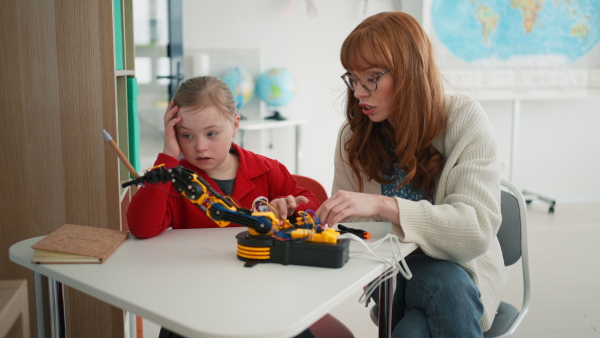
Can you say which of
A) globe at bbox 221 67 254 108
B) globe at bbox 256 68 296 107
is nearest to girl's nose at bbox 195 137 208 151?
globe at bbox 221 67 254 108

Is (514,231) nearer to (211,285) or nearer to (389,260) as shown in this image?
(389,260)

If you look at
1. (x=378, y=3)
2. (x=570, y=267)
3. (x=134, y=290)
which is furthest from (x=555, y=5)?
(x=134, y=290)

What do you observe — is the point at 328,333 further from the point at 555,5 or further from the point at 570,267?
the point at 555,5

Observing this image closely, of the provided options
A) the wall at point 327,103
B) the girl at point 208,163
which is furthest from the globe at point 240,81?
the girl at point 208,163

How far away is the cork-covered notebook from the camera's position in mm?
1099

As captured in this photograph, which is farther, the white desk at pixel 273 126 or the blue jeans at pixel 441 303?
the white desk at pixel 273 126

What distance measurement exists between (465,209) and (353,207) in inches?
9.7

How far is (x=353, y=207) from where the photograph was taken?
1.24 meters

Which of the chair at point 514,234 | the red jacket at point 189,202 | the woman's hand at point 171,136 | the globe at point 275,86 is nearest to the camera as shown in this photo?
the red jacket at point 189,202

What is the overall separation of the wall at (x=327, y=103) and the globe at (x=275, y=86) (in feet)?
0.99

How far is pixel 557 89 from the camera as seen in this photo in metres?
4.60

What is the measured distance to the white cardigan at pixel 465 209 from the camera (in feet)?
4.15

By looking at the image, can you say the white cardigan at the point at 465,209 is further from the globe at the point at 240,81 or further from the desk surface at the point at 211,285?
the globe at the point at 240,81

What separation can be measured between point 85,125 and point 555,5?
3903 mm
